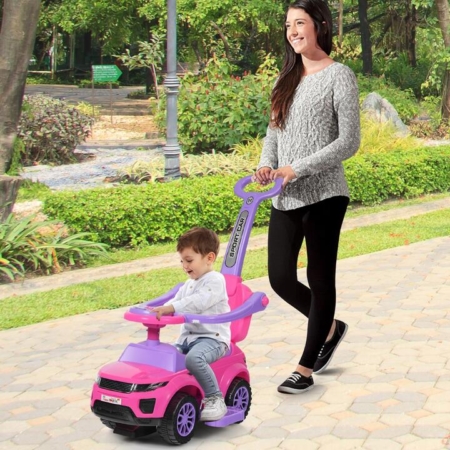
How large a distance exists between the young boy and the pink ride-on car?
53 mm

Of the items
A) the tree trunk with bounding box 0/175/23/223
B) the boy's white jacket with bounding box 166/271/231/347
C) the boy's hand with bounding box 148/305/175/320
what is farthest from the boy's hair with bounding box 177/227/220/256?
the tree trunk with bounding box 0/175/23/223

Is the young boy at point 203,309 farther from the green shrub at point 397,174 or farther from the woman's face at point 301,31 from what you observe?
the green shrub at point 397,174

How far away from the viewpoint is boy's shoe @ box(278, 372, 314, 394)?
5.32 m

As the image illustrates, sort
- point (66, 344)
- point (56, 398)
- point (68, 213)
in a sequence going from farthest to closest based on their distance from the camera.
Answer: point (68, 213) < point (66, 344) < point (56, 398)

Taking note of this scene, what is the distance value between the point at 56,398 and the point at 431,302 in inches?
131

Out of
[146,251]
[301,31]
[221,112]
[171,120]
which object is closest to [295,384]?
[301,31]

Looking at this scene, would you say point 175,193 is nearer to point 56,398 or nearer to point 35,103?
point 56,398

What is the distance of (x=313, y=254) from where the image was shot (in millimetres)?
5090

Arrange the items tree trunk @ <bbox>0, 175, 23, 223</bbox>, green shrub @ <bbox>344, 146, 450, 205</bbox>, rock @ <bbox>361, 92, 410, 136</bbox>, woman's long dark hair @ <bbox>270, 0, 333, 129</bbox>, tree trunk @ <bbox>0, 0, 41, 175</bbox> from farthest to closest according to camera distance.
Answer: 1. rock @ <bbox>361, 92, 410, 136</bbox>
2. green shrub @ <bbox>344, 146, 450, 205</bbox>
3. tree trunk @ <bbox>0, 0, 41, 175</bbox>
4. tree trunk @ <bbox>0, 175, 23, 223</bbox>
5. woman's long dark hair @ <bbox>270, 0, 333, 129</bbox>

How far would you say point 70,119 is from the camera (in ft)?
56.5

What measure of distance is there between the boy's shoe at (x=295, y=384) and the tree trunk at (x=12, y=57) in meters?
5.65

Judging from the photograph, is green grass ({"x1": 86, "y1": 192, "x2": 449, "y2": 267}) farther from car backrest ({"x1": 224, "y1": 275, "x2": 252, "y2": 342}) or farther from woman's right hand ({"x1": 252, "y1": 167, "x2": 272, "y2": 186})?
car backrest ({"x1": 224, "y1": 275, "x2": 252, "y2": 342})

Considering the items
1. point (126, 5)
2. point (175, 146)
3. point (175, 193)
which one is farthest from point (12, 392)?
point (126, 5)

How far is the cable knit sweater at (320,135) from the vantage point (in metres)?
4.96
